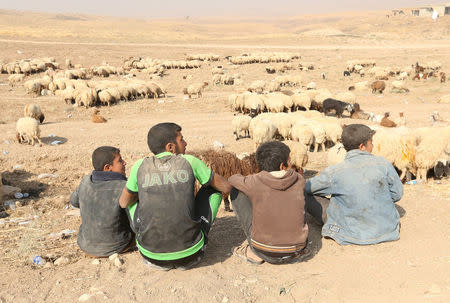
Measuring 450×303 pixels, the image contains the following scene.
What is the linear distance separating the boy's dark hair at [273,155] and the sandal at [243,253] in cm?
98

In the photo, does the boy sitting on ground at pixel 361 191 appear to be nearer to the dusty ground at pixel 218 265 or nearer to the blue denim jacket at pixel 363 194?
the blue denim jacket at pixel 363 194

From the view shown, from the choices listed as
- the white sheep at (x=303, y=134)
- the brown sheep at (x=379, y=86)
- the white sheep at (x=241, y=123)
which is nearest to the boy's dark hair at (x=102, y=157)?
the white sheep at (x=303, y=134)

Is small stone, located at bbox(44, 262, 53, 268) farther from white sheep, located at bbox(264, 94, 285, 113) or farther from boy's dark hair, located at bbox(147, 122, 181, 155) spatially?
white sheep, located at bbox(264, 94, 285, 113)

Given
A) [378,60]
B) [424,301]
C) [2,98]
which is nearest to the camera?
[424,301]

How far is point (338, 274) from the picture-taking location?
339 cm

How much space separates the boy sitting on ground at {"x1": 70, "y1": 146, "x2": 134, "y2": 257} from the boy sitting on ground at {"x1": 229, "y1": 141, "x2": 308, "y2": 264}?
1.30 m

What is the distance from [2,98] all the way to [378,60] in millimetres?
32059

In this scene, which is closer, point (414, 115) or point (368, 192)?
point (368, 192)

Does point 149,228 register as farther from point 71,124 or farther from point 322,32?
point 322,32

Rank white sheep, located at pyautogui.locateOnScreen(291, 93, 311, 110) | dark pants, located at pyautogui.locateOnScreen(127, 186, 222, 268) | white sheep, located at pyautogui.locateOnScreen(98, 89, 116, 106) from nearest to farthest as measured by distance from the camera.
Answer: dark pants, located at pyautogui.locateOnScreen(127, 186, 222, 268), white sheep, located at pyautogui.locateOnScreen(291, 93, 311, 110), white sheep, located at pyautogui.locateOnScreen(98, 89, 116, 106)

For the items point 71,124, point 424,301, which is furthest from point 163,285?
point 71,124

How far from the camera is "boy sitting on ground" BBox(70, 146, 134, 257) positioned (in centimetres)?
374

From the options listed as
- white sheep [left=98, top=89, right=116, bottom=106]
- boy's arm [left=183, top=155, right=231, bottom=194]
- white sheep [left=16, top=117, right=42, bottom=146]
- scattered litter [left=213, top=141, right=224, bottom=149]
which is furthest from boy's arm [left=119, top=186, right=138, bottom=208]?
white sheep [left=98, top=89, right=116, bottom=106]

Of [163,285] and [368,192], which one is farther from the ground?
[368,192]
